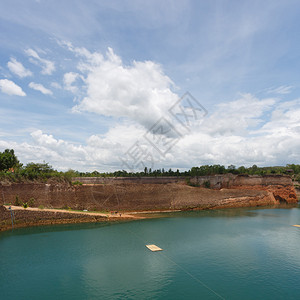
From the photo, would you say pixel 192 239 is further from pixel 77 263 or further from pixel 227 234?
pixel 77 263

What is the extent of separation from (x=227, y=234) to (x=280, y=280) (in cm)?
1454

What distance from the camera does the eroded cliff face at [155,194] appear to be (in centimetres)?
4450

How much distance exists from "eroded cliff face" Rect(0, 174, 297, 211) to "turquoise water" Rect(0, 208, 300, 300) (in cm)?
1101

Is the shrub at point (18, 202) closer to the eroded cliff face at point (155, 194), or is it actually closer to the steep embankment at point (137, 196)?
the steep embankment at point (137, 196)

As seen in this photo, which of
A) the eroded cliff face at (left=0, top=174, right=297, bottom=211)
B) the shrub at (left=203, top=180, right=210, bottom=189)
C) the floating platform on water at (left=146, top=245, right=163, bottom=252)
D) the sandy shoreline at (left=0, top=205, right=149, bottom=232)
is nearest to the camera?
the floating platform on water at (left=146, top=245, right=163, bottom=252)

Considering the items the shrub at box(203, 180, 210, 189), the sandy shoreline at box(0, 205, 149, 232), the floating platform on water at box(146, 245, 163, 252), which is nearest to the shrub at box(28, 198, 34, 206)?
the sandy shoreline at box(0, 205, 149, 232)

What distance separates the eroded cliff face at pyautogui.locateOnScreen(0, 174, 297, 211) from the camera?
4450 centimetres

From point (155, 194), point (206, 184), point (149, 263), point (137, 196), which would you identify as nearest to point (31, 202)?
point (137, 196)

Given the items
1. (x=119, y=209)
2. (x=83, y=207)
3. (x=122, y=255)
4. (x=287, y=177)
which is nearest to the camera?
(x=122, y=255)

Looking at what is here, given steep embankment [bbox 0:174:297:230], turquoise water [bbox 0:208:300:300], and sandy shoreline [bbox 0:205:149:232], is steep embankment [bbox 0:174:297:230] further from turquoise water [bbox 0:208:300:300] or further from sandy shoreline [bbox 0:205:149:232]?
turquoise water [bbox 0:208:300:300]

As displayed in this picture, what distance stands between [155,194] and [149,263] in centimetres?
3436

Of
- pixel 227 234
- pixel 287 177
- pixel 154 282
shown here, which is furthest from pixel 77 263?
pixel 287 177

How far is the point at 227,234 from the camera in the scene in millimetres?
32094

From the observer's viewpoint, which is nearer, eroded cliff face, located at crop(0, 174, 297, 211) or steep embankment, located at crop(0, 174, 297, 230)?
steep embankment, located at crop(0, 174, 297, 230)
